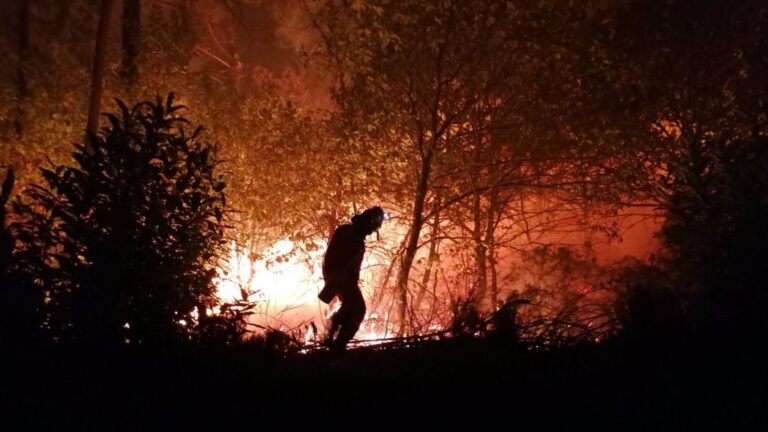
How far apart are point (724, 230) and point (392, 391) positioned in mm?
3753

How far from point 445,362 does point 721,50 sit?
8340 mm

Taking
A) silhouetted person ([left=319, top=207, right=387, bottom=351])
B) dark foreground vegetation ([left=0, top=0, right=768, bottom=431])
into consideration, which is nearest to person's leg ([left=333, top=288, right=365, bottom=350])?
silhouetted person ([left=319, top=207, right=387, bottom=351])

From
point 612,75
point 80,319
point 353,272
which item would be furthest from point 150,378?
point 612,75

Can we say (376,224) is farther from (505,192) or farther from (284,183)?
(505,192)

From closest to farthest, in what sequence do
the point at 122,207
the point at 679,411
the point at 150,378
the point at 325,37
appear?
1. the point at 150,378
2. the point at 679,411
3. the point at 122,207
4. the point at 325,37

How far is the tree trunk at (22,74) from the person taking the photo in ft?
33.1

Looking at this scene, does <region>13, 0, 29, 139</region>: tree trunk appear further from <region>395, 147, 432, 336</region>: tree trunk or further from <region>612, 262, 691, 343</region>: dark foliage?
<region>612, 262, 691, 343</region>: dark foliage

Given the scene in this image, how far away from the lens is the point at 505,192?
11094mm

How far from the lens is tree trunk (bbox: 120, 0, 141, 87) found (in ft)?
32.3

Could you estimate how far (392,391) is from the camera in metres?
3.03

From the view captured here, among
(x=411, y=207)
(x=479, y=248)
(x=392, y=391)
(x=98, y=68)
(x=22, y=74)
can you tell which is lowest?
(x=392, y=391)

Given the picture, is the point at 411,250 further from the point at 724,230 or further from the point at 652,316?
the point at 652,316

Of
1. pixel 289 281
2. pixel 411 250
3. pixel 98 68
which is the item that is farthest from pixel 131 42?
pixel 411 250

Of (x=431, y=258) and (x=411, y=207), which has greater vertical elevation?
(x=411, y=207)
